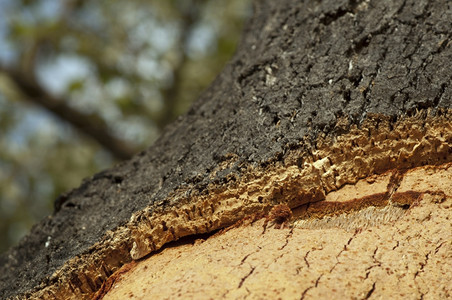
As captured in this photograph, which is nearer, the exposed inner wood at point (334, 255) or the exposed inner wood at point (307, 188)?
the exposed inner wood at point (334, 255)

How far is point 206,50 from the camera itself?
6.73 metres

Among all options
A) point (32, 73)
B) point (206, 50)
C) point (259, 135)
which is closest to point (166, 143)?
point (259, 135)

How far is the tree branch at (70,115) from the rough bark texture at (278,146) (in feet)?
13.6

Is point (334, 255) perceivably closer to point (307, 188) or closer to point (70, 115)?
point (307, 188)

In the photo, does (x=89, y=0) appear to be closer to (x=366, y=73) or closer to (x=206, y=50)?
(x=206, y=50)

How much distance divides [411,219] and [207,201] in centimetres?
53

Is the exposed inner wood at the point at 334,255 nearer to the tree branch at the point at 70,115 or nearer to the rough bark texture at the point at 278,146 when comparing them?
the rough bark texture at the point at 278,146

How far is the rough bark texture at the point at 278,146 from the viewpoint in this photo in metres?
1.40

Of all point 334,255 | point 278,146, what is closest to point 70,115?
point 278,146

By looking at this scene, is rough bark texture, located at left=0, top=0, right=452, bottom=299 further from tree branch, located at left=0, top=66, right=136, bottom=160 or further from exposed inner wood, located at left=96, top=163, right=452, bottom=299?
tree branch, located at left=0, top=66, right=136, bottom=160

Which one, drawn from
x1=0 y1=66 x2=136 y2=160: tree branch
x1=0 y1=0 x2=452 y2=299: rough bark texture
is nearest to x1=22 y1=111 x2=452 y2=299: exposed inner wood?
x1=0 y1=0 x2=452 y2=299: rough bark texture

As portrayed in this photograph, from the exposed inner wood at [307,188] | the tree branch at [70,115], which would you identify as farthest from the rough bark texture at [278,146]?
the tree branch at [70,115]

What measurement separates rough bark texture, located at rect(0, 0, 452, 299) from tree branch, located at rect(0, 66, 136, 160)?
4.14 meters

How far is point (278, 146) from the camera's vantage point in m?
1.44
